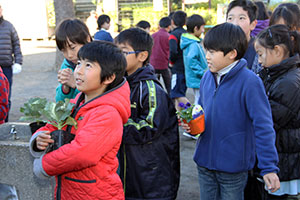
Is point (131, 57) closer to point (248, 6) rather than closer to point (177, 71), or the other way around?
point (248, 6)

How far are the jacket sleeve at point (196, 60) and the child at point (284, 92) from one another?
265cm

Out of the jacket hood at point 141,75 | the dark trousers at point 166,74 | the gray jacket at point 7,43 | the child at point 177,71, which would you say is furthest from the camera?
the dark trousers at point 166,74

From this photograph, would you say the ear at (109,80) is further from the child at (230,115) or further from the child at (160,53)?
the child at (160,53)

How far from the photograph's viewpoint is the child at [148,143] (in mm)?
2705

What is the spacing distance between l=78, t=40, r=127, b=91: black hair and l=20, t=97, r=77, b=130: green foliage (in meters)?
0.30

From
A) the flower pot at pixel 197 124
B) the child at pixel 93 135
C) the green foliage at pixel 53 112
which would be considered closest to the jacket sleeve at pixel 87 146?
the child at pixel 93 135

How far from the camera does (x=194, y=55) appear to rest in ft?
19.1

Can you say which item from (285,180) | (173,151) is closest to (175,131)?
(173,151)

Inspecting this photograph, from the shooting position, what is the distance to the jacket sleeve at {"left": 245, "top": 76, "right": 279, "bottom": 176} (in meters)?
2.45

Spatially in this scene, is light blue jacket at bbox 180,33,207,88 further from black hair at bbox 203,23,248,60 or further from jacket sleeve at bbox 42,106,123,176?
jacket sleeve at bbox 42,106,123,176

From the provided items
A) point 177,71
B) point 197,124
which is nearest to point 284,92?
point 197,124

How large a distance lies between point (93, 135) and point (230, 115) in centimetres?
104

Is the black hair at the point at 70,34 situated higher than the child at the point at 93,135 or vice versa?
the black hair at the point at 70,34

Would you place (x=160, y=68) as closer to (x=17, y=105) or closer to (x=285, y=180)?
(x=17, y=105)
